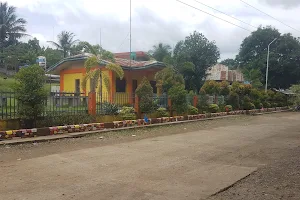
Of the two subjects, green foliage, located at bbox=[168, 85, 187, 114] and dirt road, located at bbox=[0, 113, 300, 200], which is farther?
green foliage, located at bbox=[168, 85, 187, 114]

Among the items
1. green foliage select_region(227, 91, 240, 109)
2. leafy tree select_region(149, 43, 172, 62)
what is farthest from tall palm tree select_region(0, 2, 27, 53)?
green foliage select_region(227, 91, 240, 109)

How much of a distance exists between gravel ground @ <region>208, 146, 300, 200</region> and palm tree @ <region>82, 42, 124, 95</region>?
12773 mm

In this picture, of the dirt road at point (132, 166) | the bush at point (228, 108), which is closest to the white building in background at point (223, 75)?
the bush at point (228, 108)

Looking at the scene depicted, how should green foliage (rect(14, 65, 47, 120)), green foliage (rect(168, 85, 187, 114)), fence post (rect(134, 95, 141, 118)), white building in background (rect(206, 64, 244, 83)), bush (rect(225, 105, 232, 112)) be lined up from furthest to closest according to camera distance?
white building in background (rect(206, 64, 244, 83)) → bush (rect(225, 105, 232, 112)) → green foliage (rect(168, 85, 187, 114)) → fence post (rect(134, 95, 141, 118)) → green foliage (rect(14, 65, 47, 120))

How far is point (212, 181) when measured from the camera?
549 cm

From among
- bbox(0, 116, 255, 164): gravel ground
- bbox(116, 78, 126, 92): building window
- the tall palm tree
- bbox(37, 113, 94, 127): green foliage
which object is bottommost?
bbox(0, 116, 255, 164): gravel ground

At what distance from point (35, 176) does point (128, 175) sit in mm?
1672

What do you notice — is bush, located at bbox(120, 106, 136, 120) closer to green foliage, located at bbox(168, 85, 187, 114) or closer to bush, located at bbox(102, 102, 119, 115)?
bush, located at bbox(102, 102, 119, 115)

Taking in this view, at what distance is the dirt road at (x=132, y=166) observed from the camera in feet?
15.9

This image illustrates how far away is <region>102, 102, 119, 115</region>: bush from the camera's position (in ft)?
45.0

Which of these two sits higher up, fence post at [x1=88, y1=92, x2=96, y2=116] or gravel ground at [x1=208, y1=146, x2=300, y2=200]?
fence post at [x1=88, y1=92, x2=96, y2=116]

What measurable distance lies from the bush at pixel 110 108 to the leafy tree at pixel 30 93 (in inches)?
136

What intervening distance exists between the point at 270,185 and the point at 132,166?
107 inches

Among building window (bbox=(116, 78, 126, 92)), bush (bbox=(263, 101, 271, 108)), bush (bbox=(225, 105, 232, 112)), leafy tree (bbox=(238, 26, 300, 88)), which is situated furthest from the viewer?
leafy tree (bbox=(238, 26, 300, 88))
